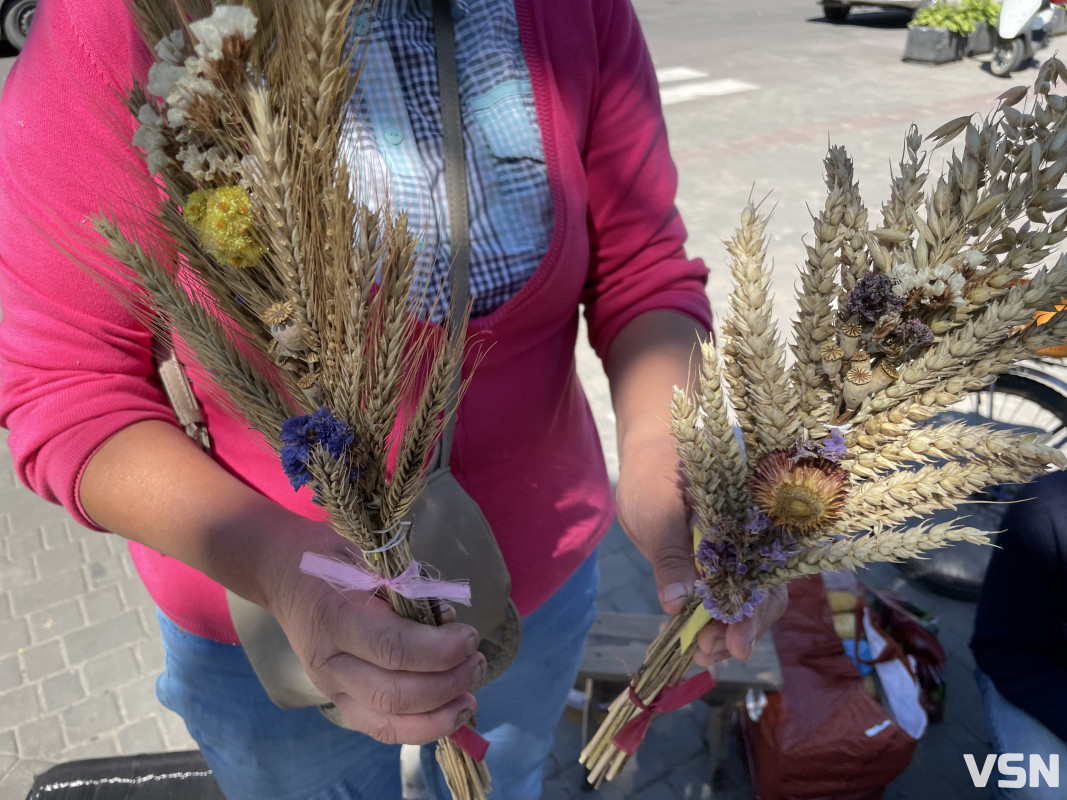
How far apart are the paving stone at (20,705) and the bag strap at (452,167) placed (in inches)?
113

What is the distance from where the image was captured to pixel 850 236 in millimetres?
922

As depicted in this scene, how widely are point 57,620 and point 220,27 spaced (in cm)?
358

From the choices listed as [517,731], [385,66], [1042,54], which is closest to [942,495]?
[385,66]

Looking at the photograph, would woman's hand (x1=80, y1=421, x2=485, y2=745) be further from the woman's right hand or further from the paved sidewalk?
the paved sidewalk

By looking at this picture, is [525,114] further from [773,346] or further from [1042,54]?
[1042,54]

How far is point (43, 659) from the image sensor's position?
127 inches

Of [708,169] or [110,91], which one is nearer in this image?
[110,91]

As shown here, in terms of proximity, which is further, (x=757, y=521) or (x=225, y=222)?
(x=757, y=521)

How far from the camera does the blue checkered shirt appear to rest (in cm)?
112

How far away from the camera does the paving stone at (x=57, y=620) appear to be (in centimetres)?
333

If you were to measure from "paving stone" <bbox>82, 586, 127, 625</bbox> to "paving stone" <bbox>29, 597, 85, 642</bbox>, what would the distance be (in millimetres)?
32

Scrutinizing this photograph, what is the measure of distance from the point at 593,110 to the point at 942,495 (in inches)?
34.4

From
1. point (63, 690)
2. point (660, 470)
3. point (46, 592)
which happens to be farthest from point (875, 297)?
point (46, 592)

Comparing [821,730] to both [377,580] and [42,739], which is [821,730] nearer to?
[377,580]
